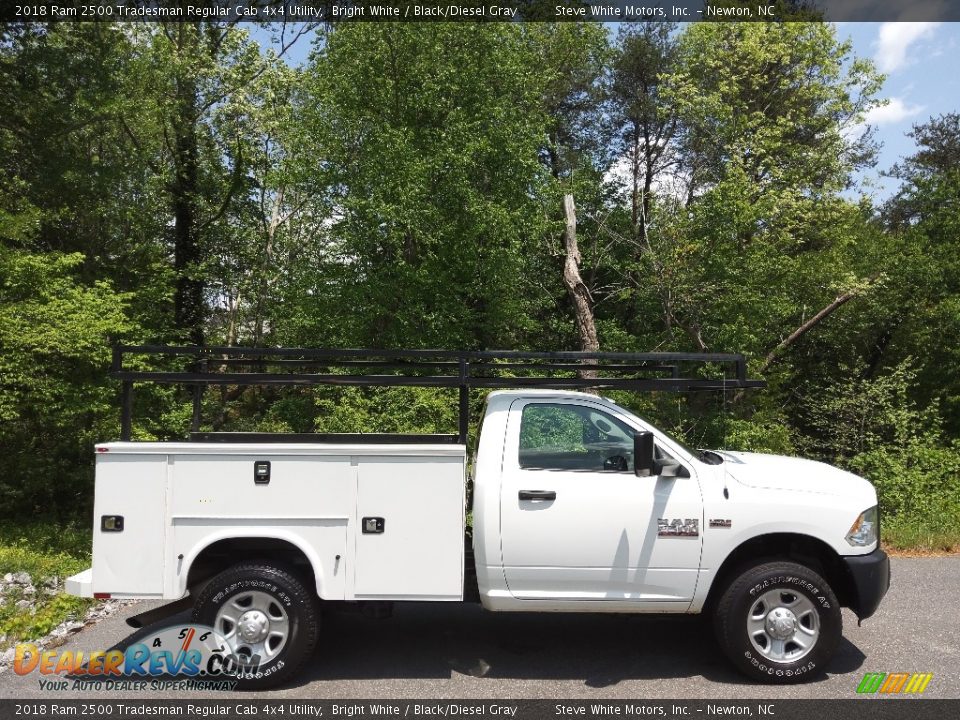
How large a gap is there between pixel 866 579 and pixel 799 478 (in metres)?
0.75

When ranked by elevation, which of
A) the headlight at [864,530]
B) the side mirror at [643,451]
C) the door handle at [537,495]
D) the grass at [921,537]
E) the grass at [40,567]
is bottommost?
the grass at [40,567]

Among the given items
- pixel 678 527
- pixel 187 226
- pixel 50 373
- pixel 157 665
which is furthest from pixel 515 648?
pixel 187 226

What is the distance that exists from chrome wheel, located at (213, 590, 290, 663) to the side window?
1894 millimetres

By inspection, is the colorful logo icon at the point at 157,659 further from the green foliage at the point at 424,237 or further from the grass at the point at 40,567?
the green foliage at the point at 424,237

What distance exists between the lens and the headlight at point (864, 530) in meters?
5.17

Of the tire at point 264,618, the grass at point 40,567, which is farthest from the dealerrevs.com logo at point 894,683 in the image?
the grass at point 40,567

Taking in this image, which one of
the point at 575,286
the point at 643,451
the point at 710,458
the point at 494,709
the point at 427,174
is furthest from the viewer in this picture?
the point at 575,286

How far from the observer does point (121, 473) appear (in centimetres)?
503

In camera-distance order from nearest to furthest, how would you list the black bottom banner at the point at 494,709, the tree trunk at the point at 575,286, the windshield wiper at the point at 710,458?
the black bottom banner at the point at 494,709 → the windshield wiper at the point at 710,458 → the tree trunk at the point at 575,286

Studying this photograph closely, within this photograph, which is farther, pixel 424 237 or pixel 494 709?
pixel 424 237

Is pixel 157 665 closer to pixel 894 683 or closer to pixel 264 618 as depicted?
pixel 264 618

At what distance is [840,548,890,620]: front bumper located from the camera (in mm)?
5113

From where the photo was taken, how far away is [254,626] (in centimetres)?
503

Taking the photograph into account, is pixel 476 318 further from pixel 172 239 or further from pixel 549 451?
pixel 549 451
